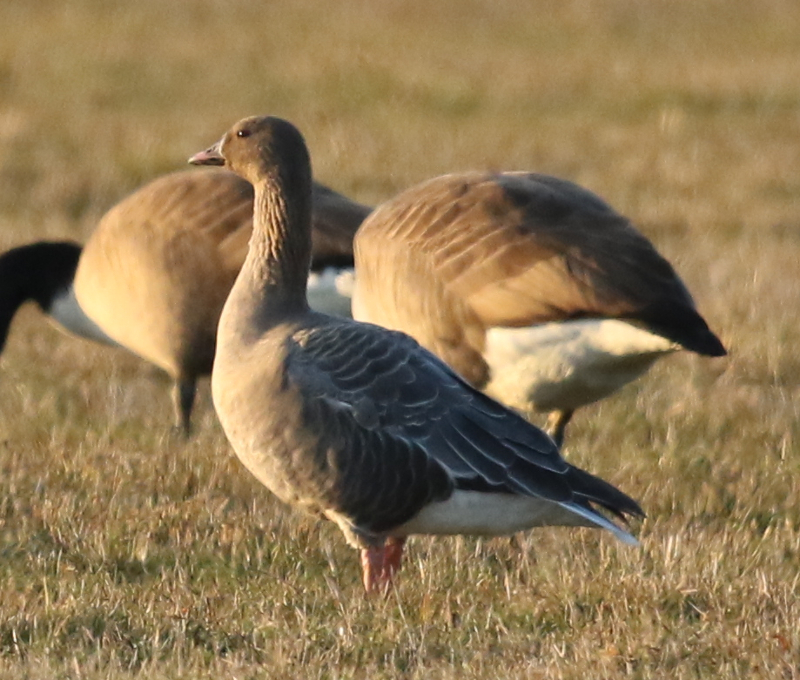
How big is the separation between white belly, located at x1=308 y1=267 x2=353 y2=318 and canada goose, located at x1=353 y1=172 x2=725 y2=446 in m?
0.40

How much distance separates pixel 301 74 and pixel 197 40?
111 inches

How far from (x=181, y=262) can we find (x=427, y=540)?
185cm

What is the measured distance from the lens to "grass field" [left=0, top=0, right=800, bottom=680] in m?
3.91

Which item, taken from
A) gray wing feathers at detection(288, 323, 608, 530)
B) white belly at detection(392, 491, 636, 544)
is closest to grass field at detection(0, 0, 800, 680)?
white belly at detection(392, 491, 636, 544)

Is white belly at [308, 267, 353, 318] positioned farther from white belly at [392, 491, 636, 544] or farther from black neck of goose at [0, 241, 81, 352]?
white belly at [392, 491, 636, 544]

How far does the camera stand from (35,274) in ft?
23.7

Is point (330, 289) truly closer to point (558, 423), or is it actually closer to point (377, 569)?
point (558, 423)

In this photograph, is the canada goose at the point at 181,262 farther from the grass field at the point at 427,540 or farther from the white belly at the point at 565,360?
the white belly at the point at 565,360

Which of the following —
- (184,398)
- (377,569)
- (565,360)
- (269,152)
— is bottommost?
(184,398)

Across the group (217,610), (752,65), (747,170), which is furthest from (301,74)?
(217,610)

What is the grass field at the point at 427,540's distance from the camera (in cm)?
391

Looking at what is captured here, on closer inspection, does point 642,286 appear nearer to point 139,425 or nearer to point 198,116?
point 139,425

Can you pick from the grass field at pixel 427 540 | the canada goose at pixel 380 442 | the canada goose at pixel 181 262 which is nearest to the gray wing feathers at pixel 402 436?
the canada goose at pixel 380 442

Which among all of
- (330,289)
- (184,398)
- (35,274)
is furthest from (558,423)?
(35,274)
